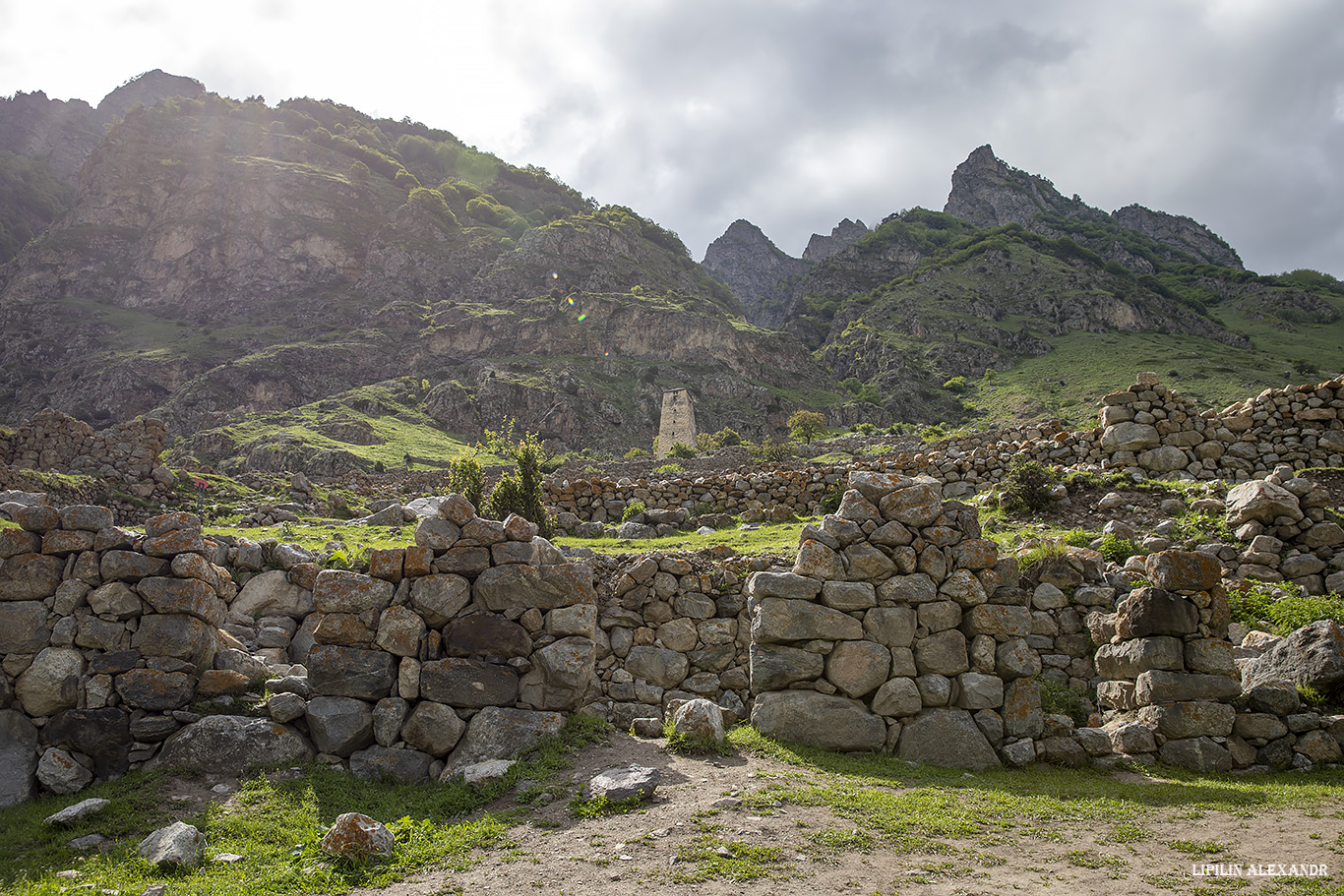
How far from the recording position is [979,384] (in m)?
99.2

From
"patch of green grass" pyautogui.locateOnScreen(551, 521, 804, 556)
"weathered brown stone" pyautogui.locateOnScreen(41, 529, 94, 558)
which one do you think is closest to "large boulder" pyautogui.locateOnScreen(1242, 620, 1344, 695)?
"patch of green grass" pyautogui.locateOnScreen(551, 521, 804, 556)

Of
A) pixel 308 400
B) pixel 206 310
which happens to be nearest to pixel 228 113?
pixel 206 310

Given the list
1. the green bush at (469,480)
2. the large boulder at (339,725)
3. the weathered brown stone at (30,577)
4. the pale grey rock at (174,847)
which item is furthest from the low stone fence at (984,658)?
the green bush at (469,480)

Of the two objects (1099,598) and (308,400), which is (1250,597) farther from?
(308,400)

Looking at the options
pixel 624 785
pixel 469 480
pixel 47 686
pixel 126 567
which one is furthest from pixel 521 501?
pixel 624 785

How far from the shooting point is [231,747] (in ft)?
25.2

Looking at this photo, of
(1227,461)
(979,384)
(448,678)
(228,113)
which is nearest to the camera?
(448,678)

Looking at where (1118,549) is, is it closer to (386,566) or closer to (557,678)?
(557,678)

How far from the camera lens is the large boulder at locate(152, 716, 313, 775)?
759cm

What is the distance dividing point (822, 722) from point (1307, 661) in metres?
6.02

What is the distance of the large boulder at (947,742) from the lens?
8.43 metres

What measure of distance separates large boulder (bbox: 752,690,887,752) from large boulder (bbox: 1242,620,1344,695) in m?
4.70

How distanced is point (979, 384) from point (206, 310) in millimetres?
119371

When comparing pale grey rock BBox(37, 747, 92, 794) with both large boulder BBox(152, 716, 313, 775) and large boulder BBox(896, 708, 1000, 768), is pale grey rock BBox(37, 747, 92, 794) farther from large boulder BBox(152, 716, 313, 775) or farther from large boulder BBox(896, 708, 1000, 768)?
large boulder BBox(896, 708, 1000, 768)
